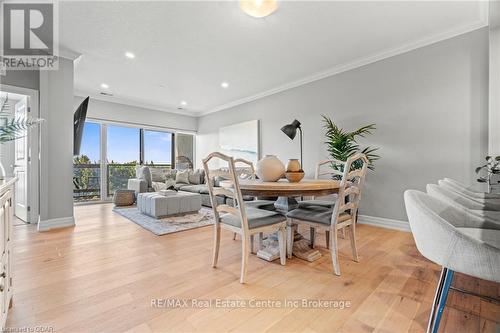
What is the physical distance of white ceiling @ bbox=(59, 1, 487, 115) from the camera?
2375 millimetres

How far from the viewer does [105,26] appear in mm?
2660

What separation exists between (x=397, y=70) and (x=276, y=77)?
1.92 metres

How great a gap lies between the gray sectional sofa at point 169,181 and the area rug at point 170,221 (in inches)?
28.0

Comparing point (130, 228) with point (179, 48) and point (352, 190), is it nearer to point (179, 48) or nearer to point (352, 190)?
point (179, 48)

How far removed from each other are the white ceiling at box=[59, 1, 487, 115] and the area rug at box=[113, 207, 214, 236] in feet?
8.22

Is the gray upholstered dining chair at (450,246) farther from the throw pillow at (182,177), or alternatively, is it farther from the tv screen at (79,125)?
the throw pillow at (182,177)

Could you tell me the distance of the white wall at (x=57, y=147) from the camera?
3.11 metres

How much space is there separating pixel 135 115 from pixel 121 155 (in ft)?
3.65

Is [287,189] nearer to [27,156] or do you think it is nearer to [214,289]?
[214,289]

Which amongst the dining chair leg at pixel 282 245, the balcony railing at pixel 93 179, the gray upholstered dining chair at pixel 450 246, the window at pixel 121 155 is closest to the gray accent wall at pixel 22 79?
the window at pixel 121 155

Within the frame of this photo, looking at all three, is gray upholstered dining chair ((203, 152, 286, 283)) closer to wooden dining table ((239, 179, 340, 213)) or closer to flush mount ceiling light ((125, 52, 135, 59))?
wooden dining table ((239, 179, 340, 213))

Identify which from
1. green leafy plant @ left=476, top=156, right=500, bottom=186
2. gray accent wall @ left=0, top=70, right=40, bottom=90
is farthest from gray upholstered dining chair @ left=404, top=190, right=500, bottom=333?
gray accent wall @ left=0, top=70, right=40, bottom=90

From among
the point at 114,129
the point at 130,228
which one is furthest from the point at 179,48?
the point at 114,129

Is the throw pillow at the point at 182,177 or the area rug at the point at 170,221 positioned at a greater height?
the throw pillow at the point at 182,177
